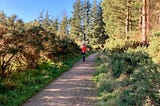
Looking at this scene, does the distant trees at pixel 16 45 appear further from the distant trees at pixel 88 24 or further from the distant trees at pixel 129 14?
the distant trees at pixel 88 24

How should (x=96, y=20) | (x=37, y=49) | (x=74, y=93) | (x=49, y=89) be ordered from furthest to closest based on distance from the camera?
(x=96, y=20) < (x=37, y=49) < (x=49, y=89) < (x=74, y=93)

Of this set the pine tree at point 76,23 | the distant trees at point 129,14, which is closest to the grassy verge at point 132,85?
the distant trees at point 129,14

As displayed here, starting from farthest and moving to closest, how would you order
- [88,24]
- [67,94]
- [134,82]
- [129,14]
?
1. [88,24]
2. [129,14]
3. [67,94]
4. [134,82]

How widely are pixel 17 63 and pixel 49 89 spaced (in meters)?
2.99

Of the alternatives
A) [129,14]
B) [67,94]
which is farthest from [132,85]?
[129,14]

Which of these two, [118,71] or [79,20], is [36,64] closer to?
[118,71]

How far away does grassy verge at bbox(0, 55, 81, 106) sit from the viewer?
1164 centimetres

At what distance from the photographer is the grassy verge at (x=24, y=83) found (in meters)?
11.6

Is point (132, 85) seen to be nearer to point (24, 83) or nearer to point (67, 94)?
point (67, 94)

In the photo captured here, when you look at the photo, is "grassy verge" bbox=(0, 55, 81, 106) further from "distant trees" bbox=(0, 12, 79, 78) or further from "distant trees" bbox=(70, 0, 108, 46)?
"distant trees" bbox=(70, 0, 108, 46)

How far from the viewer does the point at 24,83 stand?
14609 millimetres

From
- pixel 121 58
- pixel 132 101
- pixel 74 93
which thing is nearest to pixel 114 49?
pixel 121 58

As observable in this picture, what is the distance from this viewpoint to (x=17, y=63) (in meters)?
16.0

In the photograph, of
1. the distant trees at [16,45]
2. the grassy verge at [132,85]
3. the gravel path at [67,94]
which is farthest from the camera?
the distant trees at [16,45]
